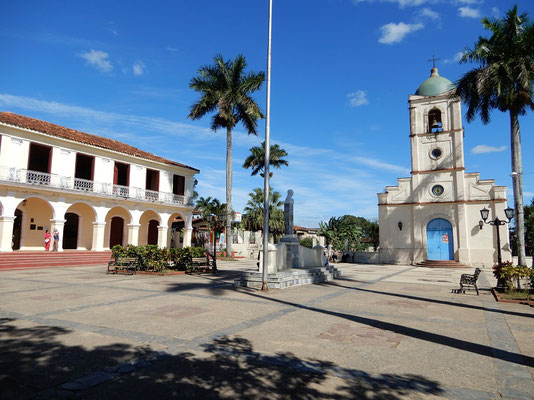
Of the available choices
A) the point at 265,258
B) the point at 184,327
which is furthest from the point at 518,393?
the point at 265,258

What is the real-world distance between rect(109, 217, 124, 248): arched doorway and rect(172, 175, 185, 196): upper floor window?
16.3 feet

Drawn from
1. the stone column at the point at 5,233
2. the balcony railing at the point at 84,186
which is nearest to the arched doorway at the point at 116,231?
the balcony railing at the point at 84,186

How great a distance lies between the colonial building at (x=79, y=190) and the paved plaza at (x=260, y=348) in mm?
13651

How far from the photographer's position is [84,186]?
22.7 m

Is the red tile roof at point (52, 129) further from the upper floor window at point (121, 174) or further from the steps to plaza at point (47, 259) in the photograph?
the steps to plaza at point (47, 259)

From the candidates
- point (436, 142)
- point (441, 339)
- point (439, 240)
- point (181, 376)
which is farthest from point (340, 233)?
point (181, 376)

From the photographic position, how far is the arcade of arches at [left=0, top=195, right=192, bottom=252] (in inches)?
785

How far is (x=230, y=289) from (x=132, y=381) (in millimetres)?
7122

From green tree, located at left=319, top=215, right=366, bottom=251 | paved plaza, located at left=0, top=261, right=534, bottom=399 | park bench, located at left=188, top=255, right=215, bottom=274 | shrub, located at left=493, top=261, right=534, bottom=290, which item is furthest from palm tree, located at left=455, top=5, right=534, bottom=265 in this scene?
green tree, located at left=319, top=215, right=366, bottom=251

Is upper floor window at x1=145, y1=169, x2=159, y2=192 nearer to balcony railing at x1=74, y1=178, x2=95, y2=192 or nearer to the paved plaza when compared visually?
balcony railing at x1=74, y1=178, x2=95, y2=192

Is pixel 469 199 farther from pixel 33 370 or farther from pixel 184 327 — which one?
pixel 33 370

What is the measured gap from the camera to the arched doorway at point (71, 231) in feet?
80.0

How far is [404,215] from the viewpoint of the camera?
27172 mm

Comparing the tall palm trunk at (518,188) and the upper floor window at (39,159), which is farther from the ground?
the upper floor window at (39,159)
